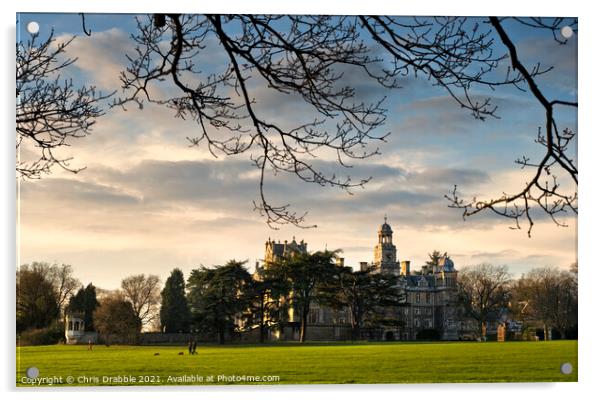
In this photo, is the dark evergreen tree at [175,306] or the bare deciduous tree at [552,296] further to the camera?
the dark evergreen tree at [175,306]

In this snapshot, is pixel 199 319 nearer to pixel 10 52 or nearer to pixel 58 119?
pixel 58 119

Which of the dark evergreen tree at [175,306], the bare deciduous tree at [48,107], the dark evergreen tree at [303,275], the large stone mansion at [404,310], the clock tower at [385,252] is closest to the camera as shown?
the bare deciduous tree at [48,107]

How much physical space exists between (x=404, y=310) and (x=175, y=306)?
8.05ft

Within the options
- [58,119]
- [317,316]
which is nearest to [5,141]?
[58,119]

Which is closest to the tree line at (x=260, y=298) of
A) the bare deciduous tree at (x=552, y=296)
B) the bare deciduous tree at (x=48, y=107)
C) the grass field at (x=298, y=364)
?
the bare deciduous tree at (x=552, y=296)

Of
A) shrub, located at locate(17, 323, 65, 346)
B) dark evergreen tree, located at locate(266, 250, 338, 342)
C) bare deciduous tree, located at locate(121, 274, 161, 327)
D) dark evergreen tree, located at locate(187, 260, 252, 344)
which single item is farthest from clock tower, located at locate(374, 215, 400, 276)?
shrub, located at locate(17, 323, 65, 346)

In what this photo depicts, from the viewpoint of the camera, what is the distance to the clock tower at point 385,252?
304 inches

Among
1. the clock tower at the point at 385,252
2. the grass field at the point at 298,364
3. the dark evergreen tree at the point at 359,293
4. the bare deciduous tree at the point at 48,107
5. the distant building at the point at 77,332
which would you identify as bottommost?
the grass field at the point at 298,364

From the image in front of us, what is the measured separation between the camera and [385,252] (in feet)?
25.7

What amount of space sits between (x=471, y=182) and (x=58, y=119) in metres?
3.90

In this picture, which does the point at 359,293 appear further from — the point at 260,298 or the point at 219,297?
the point at 219,297

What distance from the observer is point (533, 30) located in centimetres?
740

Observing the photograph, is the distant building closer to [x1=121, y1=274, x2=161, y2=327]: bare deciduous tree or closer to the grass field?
the grass field
